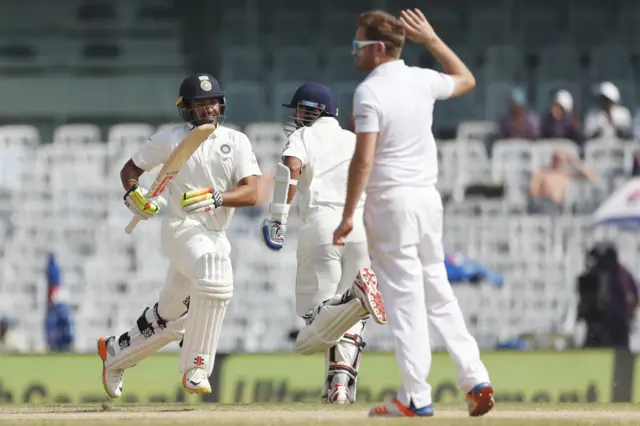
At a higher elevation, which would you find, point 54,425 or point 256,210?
point 256,210

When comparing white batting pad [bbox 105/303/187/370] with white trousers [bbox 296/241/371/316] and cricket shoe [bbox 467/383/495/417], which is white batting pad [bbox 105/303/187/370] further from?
cricket shoe [bbox 467/383/495/417]

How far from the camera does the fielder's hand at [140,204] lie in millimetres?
7797

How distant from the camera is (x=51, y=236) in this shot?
55.1ft

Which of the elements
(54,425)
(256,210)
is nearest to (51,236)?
(256,210)

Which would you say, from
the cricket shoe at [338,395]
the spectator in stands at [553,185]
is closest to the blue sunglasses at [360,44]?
the cricket shoe at [338,395]

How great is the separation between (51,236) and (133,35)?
2722 mm

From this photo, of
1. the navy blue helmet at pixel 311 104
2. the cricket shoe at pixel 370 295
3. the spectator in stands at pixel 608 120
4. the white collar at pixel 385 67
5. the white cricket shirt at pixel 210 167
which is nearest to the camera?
the white collar at pixel 385 67

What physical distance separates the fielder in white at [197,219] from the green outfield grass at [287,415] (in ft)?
1.27

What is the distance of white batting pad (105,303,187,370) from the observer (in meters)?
8.17

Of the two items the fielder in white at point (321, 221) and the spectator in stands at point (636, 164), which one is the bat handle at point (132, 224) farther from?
the spectator in stands at point (636, 164)

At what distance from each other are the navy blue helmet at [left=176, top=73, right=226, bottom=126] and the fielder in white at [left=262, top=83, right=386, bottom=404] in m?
0.58

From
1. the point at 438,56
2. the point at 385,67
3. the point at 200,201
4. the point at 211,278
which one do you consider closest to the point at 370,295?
the point at 211,278

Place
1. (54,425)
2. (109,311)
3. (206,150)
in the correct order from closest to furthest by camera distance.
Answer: (54,425) → (206,150) → (109,311)

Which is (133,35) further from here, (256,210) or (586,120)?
(586,120)
